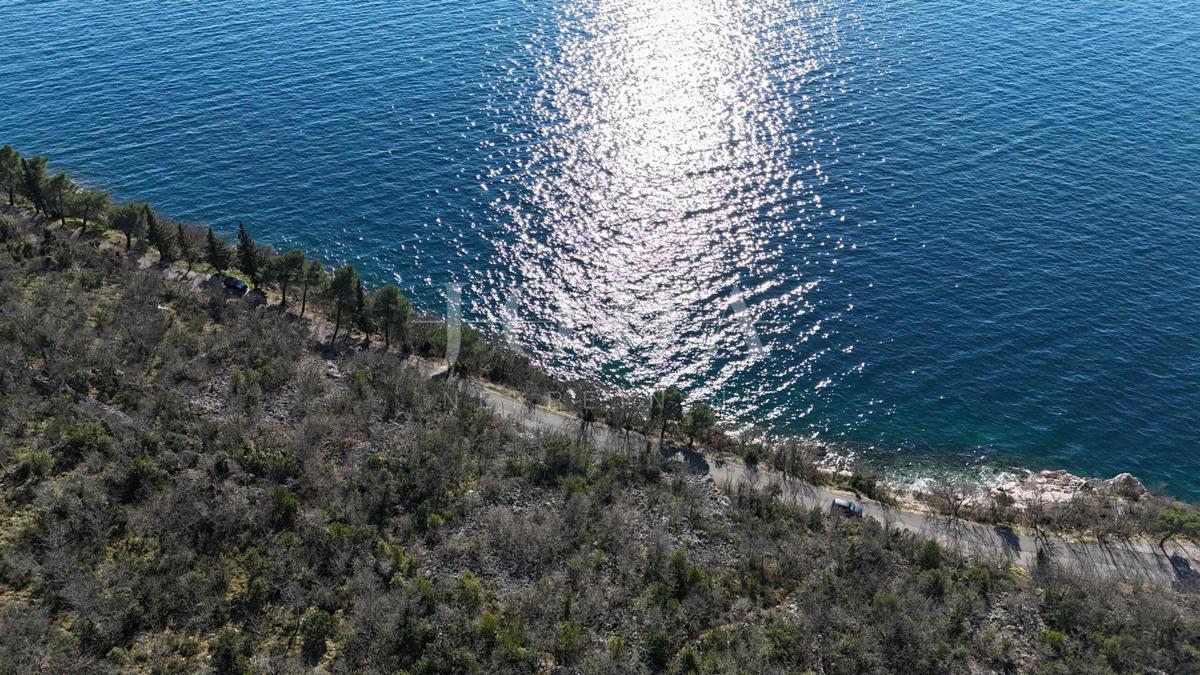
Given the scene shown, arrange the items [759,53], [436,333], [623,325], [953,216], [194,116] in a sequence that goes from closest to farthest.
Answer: [436,333] < [623,325] < [953,216] < [194,116] < [759,53]

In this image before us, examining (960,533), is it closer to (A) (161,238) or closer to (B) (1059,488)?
(B) (1059,488)

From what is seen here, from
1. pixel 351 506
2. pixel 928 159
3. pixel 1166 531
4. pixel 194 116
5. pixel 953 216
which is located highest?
pixel 194 116

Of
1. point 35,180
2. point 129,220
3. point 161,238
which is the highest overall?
point 35,180

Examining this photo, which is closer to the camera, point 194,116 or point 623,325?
point 623,325

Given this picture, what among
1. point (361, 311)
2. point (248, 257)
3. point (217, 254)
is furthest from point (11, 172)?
point (361, 311)

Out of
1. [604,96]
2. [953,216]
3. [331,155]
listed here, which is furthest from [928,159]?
[331,155]

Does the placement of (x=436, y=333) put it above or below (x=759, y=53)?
below

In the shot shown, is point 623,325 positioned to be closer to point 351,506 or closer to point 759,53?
point 351,506
